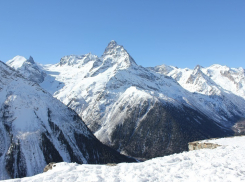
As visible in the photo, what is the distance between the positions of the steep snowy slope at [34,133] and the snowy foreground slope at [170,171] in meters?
83.9

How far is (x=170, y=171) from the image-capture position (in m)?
21.4

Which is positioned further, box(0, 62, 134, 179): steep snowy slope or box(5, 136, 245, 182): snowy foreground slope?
box(0, 62, 134, 179): steep snowy slope

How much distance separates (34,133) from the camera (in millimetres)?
111500

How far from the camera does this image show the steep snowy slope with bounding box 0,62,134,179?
98812mm

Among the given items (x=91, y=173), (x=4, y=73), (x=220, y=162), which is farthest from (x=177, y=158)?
(x=4, y=73)

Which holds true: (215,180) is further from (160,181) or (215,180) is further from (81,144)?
(81,144)

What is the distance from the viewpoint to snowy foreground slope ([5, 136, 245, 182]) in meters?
19.5

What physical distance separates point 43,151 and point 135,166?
3748 inches

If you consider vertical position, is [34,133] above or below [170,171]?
above

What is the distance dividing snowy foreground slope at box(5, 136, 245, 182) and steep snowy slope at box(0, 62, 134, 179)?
8388cm

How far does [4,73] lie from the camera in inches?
5886

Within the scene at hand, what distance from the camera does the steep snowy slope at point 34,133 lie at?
98.8m

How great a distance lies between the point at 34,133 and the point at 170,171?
105 m

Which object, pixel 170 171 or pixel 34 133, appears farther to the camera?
pixel 34 133
